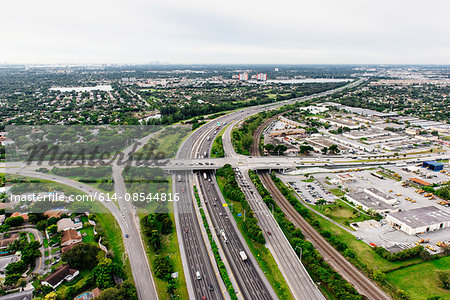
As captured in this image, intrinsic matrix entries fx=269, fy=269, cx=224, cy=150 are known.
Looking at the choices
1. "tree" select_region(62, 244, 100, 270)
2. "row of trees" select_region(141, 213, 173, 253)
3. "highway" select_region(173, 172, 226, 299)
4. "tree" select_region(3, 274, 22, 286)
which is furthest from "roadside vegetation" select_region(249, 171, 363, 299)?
"tree" select_region(3, 274, 22, 286)

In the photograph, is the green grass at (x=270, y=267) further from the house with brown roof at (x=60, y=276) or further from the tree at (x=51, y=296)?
the tree at (x=51, y=296)

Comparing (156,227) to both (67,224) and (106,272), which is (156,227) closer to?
(106,272)

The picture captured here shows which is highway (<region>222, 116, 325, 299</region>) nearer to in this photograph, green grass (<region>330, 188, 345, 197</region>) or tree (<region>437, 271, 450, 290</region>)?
tree (<region>437, 271, 450, 290</region>)

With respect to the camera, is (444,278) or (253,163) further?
(253,163)

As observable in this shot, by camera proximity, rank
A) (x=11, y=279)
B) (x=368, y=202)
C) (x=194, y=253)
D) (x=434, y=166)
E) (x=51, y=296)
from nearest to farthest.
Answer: (x=51, y=296), (x=11, y=279), (x=194, y=253), (x=368, y=202), (x=434, y=166)

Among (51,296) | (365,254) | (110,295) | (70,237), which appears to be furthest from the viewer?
(70,237)

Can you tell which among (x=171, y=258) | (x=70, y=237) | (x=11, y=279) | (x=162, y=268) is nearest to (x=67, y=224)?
(x=70, y=237)

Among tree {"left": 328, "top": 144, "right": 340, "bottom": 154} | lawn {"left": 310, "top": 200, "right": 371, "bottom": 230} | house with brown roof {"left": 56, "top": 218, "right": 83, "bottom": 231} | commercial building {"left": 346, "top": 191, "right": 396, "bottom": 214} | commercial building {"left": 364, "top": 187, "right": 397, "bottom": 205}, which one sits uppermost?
tree {"left": 328, "top": 144, "right": 340, "bottom": 154}
